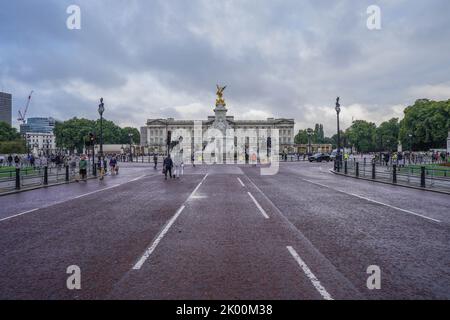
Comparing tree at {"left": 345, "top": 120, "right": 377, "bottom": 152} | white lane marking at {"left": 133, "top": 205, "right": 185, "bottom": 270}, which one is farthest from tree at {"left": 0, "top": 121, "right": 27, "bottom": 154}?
tree at {"left": 345, "top": 120, "right": 377, "bottom": 152}

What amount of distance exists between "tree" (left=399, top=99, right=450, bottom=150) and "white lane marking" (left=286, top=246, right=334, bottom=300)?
8549 cm

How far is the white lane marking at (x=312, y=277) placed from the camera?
457 cm

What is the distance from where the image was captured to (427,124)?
3280 inches

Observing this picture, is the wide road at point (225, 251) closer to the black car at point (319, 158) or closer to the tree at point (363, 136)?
the black car at point (319, 158)

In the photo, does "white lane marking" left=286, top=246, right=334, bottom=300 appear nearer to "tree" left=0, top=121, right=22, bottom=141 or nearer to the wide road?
the wide road

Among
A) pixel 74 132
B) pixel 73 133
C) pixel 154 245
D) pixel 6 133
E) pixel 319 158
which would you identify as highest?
pixel 74 132

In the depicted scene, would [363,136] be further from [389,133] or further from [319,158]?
[319,158]

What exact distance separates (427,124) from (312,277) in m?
93.4

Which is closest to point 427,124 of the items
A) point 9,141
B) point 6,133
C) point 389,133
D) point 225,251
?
point 389,133

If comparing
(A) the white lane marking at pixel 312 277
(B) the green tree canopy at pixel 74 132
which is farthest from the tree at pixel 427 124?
(B) the green tree canopy at pixel 74 132

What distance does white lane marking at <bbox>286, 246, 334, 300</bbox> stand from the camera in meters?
4.57

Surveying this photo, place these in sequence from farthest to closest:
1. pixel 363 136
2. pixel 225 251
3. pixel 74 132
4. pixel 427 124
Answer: pixel 363 136
pixel 74 132
pixel 427 124
pixel 225 251
